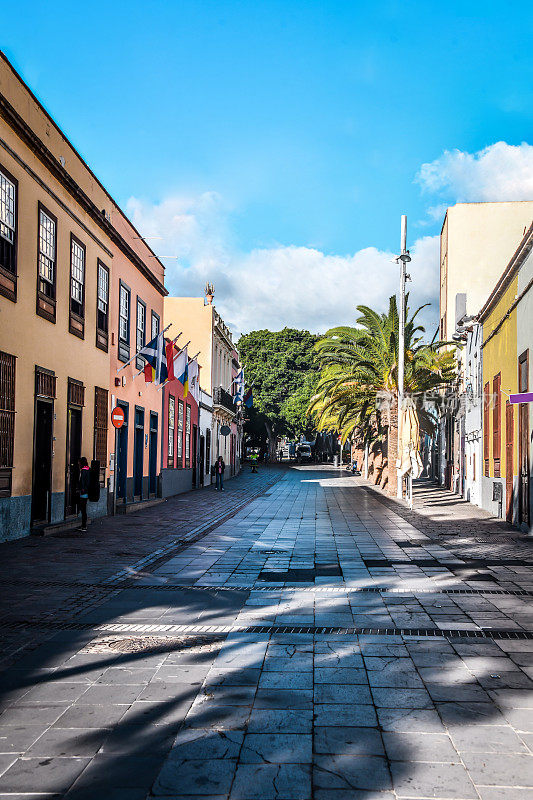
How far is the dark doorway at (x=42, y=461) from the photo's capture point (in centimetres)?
1554

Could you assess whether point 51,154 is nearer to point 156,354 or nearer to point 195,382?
point 156,354

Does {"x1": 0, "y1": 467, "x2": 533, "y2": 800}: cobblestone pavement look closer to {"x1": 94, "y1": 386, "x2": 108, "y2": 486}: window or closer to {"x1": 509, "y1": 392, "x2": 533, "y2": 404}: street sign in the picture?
{"x1": 509, "y1": 392, "x2": 533, "y2": 404}: street sign

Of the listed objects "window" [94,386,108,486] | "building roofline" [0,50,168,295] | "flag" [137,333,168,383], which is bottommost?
"window" [94,386,108,486]

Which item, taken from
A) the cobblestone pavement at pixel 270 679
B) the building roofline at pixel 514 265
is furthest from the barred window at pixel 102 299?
the building roofline at pixel 514 265

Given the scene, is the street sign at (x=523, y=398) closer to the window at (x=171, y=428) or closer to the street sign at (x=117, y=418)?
the street sign at (x=117, y=418)

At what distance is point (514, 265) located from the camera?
18.0 m

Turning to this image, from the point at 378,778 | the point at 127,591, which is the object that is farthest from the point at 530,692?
the point at 127,591

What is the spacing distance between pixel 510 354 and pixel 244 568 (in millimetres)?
10816

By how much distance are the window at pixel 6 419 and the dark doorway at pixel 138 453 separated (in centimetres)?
1042

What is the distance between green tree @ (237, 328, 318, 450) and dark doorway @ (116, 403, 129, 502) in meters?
46.4

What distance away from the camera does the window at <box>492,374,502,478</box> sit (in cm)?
2070

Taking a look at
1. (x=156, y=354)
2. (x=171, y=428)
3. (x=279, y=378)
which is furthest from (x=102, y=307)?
(x=279, y=378)

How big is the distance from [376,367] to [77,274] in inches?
557

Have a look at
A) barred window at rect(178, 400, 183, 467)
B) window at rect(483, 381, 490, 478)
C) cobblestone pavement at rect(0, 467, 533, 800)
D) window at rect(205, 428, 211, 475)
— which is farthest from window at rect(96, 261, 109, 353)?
window at rect(205, 428, 211, 475)
